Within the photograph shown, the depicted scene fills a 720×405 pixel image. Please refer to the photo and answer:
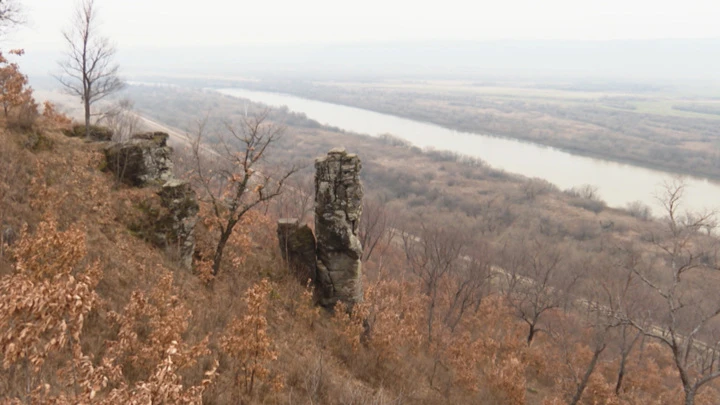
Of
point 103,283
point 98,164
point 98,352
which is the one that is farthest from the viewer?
point 98,164

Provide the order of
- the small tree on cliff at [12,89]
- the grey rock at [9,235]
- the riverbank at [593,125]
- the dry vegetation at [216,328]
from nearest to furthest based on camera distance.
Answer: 1. the dry vegetation at [216,328]
2. the grey rock at [9,235]
3. the small tree on cliff at [12,89]
4. the riverbank at [593,125]

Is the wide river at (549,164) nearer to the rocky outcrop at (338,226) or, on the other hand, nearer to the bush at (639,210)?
the bush at (639,210)

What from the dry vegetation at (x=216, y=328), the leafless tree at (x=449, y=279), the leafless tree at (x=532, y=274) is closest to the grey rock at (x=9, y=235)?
the dry vegetation at (x=216, y=328)

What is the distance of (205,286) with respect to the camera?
47.0ft

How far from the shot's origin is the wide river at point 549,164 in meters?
74.6

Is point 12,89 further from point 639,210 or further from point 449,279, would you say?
point 639,210

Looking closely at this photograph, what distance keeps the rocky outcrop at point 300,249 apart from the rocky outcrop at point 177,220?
3.99 metres

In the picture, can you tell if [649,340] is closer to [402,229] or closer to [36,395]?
[402,229]

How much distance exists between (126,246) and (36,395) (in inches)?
393

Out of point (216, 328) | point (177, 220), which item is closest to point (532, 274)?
point (177, 220)

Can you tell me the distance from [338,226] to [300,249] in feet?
7.26

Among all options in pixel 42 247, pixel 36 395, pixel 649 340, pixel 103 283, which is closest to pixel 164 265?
pixel 103 283

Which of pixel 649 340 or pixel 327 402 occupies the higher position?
pixel 327 402

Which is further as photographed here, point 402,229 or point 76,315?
point 402,229
